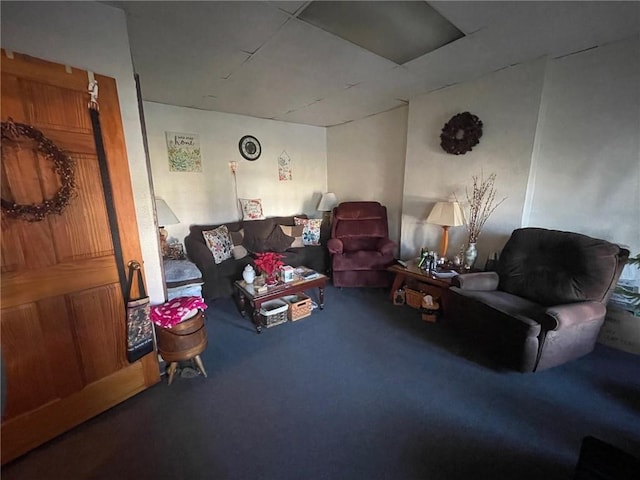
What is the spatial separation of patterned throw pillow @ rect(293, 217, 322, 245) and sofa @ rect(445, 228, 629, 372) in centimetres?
208

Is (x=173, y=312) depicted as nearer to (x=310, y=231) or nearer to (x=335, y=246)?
(x=335, y=246)

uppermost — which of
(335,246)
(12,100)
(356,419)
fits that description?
(12,100)

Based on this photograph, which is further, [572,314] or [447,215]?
[447,215]

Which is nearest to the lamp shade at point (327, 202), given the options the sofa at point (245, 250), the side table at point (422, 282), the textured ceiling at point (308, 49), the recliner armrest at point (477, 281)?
the sofa at point (245, 250)

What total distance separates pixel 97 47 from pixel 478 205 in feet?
10.6

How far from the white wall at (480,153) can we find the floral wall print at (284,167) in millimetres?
1926

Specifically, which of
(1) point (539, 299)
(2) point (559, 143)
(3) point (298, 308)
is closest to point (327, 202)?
(3) point (298, 308)

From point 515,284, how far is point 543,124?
4.80 ft

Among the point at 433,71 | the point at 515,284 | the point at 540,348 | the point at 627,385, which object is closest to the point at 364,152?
the point at 433,71

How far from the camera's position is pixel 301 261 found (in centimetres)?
364

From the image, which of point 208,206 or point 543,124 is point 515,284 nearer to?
point 543,124

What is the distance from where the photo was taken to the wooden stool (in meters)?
1.72

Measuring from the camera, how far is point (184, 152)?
3.43m

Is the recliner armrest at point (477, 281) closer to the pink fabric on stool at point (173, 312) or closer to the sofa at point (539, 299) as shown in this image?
the sofa at point (539, 299)
